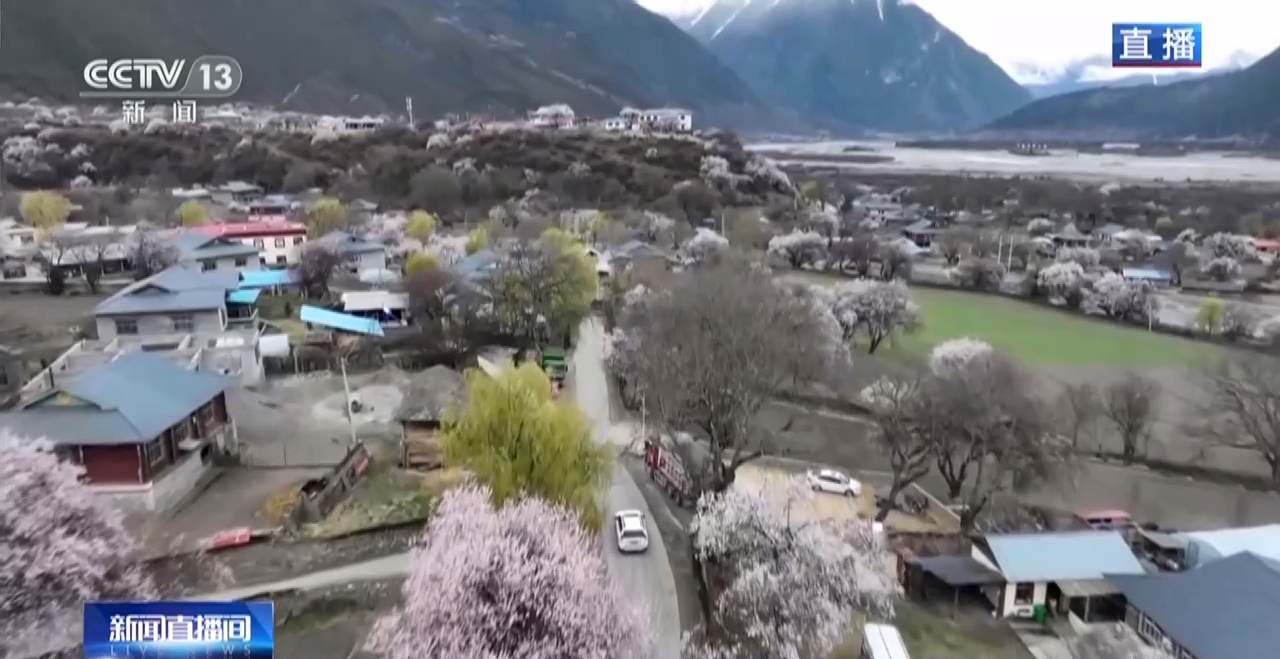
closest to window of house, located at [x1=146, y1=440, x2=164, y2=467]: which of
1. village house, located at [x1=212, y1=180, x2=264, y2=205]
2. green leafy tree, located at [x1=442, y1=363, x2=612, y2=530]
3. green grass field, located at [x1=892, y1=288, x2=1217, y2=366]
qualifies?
green leafy tree, located at [x1=442, y1=363, x2=612, y2=530]

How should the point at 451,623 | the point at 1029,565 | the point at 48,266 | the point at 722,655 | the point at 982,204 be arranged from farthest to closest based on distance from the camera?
the point at 982,204 < the point at 48,266 < the point at 1029,565 < the point at 722,655 < the point at 451,623

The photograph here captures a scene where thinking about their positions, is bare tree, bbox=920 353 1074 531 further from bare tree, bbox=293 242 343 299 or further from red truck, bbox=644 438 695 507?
bare tree, bbox=293 242 343 299

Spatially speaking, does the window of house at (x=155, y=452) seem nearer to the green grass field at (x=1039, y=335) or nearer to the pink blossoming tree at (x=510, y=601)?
the pink blossoming tree at (x=510, y=601)

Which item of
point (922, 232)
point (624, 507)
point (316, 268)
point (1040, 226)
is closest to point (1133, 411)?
point (1040, 226)

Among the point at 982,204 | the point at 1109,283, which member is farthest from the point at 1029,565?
the point at 982,204

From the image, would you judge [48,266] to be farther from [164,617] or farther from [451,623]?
[451,623]

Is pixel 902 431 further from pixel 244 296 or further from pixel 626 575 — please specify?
pixel 244 296

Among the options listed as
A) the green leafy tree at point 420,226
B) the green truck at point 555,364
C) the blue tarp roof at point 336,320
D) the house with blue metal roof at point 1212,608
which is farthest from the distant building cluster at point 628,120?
the house with blue metal roof at point 1212,608
